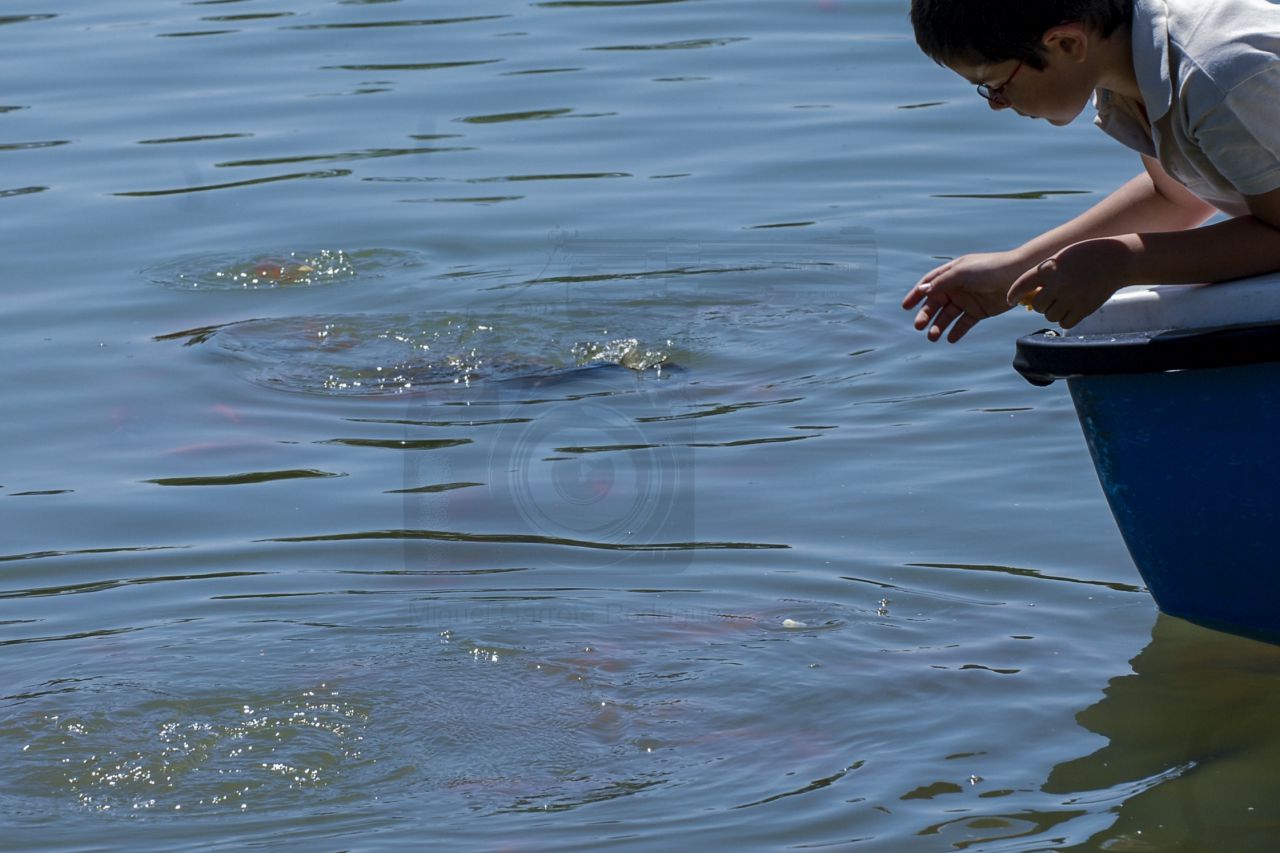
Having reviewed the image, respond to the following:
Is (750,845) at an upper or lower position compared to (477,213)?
lower

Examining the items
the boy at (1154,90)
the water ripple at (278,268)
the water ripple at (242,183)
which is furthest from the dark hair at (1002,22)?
the water ripple at (242,183)

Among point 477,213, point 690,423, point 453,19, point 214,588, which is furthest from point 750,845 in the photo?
point 453,19

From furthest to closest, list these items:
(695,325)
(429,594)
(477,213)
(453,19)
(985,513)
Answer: (453,19)
(477,213)
(695,325)
(985,513)
(429,594)

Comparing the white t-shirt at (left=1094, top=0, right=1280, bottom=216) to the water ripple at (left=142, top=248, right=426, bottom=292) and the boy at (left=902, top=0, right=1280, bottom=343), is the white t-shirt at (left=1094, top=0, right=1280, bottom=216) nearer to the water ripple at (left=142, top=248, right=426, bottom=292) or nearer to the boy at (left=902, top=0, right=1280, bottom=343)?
the boy at (left=902, top=0, right=1280, bottom=343)

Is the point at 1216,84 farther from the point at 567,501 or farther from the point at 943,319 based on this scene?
the point at 567,501

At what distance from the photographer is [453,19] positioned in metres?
12.2

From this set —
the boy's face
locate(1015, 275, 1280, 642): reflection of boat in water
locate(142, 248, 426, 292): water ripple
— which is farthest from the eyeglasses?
locate(142, 248, 426, 292): water ripple

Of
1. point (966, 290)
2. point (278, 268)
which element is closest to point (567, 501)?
point (966, 290)

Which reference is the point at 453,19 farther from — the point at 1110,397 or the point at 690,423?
the point at 1110,397

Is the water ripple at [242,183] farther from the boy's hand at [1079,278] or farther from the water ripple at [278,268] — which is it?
the boy's hand at [1079,278]

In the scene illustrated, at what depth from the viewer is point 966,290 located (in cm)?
417

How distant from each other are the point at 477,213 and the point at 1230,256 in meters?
5.02

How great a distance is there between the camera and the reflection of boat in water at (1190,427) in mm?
3811

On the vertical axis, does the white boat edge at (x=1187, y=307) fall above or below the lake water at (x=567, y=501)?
above
